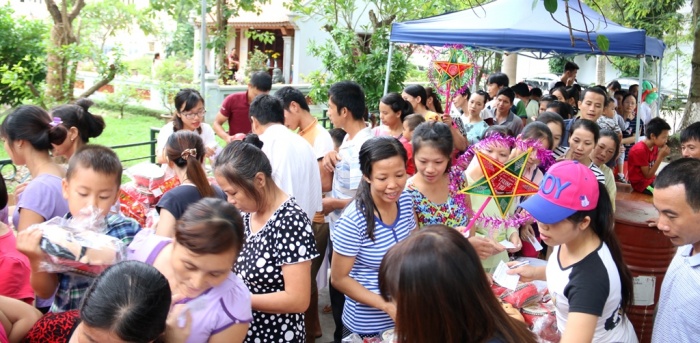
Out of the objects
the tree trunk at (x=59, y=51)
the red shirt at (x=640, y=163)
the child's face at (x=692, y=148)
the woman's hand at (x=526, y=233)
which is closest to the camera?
the woman's hand at (x=526, y=233)

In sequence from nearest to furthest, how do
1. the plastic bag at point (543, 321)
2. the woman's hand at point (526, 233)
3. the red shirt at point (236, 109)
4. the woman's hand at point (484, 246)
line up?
the plastic bag at point (543, 321), the woman's hand at point (484, 246), the woman's hand at point (526, 233), the red shirt at point (236, 109)

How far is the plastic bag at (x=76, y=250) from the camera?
6.12ft

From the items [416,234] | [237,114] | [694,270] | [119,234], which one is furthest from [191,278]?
[237,114]

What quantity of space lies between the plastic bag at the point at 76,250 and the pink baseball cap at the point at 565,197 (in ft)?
4.41

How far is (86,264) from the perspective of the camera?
74.5 inches

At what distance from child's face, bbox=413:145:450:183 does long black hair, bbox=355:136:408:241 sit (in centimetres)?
28

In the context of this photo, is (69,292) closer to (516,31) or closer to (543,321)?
(543,321)

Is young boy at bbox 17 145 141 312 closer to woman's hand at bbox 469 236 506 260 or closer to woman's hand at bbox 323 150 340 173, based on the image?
woman's hand at bbox 469 236 506 260

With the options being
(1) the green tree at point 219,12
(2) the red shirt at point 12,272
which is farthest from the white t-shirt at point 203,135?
(1) the green tree at point 219,12

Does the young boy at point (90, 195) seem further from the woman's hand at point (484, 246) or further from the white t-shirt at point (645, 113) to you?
the white t-shirt at point (645, 113)

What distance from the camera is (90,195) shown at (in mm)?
2307

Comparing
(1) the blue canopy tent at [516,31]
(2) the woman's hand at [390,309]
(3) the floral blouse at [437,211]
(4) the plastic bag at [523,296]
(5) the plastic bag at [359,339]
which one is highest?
(1) the blue canopy tent at [516,31]

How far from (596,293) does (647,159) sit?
4473 millimetres

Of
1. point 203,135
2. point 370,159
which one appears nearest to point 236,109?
point 203,135
